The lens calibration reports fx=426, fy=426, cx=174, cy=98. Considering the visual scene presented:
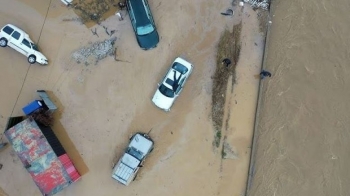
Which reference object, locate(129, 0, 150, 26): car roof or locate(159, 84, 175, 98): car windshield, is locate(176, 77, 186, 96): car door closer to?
locate(159, 84, 175, 98): car windshield

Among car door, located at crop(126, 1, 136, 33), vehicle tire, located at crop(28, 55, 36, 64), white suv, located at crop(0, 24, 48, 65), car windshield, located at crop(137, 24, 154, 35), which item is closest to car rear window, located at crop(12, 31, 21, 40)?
white suv, located at crop(0, 24, 48, 65)

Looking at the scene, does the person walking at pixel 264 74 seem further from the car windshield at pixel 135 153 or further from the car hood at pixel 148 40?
the car windshield at pixel 135 153

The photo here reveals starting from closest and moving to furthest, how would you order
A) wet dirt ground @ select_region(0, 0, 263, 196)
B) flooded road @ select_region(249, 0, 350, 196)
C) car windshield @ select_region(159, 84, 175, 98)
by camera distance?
car windshield @ select_region(159, 84, 175, 98) < wet dirt ground @ select_region(0, 0, 263, 196) < flooded road @ select_region(249, 0, 350, 196)

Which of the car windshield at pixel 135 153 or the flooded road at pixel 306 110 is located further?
the flooded road at pixel 306 110

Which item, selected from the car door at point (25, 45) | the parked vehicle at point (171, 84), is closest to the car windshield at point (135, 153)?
the parked vehicle at point (171, 84)

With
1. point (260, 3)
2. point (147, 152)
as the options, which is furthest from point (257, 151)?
point (260, 3)

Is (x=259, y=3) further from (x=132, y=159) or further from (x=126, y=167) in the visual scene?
(x=126, y=167)

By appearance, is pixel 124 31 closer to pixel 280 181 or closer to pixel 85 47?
pixel 85 47
